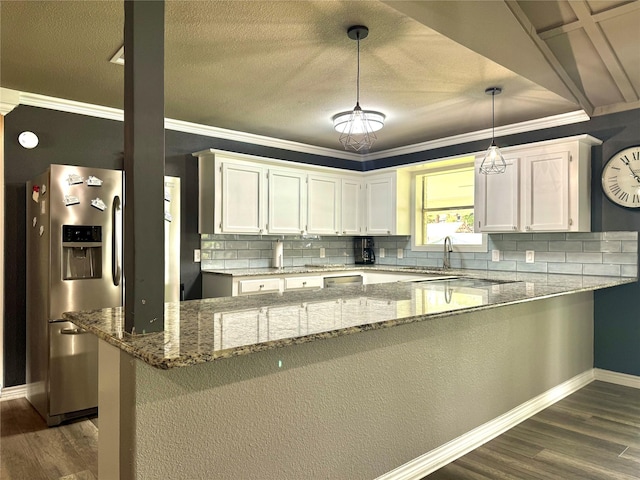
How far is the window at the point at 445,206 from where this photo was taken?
16.1 ft

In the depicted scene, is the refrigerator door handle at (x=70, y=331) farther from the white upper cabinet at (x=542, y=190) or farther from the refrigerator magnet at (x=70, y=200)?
the white upper cabinet at (x=542, y=190)

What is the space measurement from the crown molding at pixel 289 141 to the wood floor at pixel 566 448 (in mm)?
2408

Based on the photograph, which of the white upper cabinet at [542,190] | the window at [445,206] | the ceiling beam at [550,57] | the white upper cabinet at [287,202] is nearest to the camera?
the ceiling beam at [550,57]

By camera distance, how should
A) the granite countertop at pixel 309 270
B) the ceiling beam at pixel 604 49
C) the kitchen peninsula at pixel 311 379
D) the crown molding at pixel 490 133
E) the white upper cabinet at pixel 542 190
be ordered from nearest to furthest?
the kitchen peninsula at pixel 311 379
the ceiling beam at pixel 604 49
the white upper cabinet at pixel 542 190
the crown molding at pixel 490 133
the granite countertop at pixel 309 270

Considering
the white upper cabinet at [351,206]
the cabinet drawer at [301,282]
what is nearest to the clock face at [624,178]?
the white upper cabinet at [351,206]

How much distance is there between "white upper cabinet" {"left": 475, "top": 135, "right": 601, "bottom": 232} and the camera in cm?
375

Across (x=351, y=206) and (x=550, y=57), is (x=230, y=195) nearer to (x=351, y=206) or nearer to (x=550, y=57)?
(x=351, y=206)

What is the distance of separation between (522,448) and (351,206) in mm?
3327

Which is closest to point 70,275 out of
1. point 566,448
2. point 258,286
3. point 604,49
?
point 258,286

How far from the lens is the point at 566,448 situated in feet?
8.43

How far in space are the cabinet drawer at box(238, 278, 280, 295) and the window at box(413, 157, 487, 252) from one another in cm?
190

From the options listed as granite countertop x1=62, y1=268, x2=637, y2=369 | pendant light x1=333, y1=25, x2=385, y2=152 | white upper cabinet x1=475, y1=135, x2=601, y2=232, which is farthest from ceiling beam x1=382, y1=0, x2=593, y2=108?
granite countertop x1=62, y1=268, x2=637, y2=369

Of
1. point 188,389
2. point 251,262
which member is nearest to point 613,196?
point 251,262

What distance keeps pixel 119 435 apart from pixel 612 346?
3.89 meters
